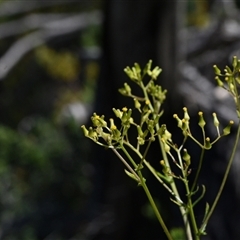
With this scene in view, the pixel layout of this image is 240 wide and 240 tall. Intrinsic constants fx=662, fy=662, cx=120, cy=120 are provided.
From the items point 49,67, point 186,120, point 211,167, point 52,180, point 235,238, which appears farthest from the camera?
point 49,67

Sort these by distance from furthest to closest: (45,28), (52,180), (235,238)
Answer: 1. (45,28)
2. (52,180)
3. (235,238)

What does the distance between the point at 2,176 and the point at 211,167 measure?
57.3 inches

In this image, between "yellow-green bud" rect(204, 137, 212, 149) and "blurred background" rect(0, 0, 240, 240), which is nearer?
"yellow-green bud" rect(204, 137, 212, 149)

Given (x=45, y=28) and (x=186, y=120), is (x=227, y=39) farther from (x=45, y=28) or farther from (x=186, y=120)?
(x=186, y=120)

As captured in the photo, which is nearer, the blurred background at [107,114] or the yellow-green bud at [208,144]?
the yellow-green bud at [208,144]

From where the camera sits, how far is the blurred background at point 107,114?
401 cm

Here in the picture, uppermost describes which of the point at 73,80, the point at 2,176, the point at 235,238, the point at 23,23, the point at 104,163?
the point at 23,23

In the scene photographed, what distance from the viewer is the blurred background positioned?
401cm

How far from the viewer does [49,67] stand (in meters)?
7.27

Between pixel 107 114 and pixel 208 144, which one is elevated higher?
pixel 107 114

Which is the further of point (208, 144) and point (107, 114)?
point (107, 114)

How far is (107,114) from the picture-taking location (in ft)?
13.9

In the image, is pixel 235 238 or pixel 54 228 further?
pixel 54 228

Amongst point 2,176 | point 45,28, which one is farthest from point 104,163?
point 45,28
